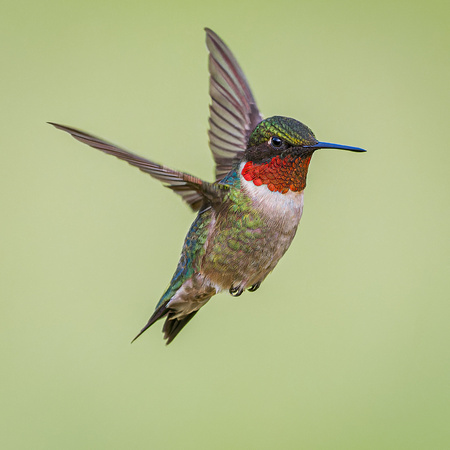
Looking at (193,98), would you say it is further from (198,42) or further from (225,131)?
(225,131)

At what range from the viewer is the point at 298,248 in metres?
1.54

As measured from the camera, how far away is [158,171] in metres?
0.65

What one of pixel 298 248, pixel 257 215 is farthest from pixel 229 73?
pixel 298 248

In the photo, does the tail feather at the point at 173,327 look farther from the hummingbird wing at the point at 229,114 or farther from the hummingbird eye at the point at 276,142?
the hummingbird eye at the point at 276,142

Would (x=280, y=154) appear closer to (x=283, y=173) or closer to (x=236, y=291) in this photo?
(x=283, y=173)

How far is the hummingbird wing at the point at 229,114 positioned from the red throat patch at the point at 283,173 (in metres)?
0.19

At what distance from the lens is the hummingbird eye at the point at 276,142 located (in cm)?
70

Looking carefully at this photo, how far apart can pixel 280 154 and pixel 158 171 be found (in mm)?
141

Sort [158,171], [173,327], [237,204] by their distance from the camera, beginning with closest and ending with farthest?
[158,171] → [237,204] → [173,327]

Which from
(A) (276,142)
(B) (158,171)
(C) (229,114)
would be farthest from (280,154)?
(C) (229,114)

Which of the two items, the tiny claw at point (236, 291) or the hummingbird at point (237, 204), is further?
the tiny claw at point (236, 291)

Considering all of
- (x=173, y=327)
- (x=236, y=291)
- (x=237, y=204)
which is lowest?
(x=173, y=327)

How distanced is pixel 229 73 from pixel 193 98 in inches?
34.9

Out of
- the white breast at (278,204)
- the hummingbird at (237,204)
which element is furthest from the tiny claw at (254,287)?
the white breast at (278,204)
